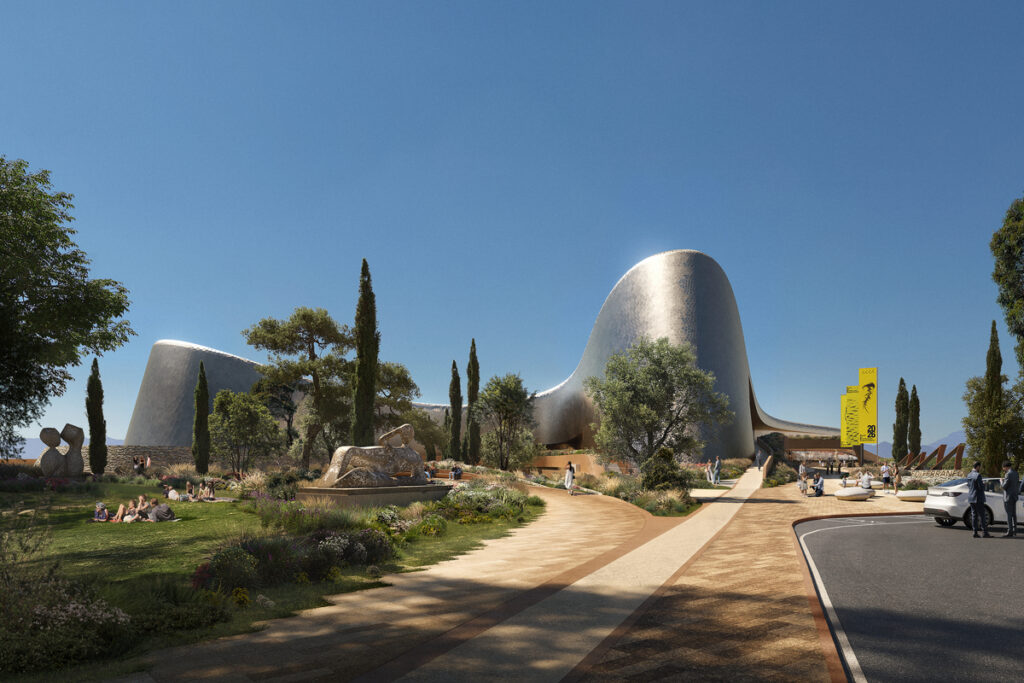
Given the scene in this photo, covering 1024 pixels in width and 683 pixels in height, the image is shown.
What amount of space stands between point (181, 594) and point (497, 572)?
465cm

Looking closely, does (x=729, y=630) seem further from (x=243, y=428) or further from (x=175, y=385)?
(x=175, y=385)

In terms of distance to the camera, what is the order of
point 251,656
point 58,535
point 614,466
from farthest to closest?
point 614,466 → point 58,535 → point 251,656

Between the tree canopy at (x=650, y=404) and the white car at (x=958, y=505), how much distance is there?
41.7 feet

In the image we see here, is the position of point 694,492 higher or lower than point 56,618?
lower

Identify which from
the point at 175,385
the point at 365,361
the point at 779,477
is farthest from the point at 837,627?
the point at 175,385

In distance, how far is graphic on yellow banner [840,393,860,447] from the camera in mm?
41938

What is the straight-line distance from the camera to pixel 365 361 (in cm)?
2917

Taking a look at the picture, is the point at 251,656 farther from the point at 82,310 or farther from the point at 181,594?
the point at 82,310

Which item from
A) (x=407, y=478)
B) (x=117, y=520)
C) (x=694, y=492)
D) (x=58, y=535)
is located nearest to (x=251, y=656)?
(x=58, y=535)

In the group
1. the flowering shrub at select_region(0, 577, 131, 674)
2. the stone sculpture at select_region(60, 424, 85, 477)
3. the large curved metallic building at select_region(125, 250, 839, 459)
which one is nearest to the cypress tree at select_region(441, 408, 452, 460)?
the large curved metallic building at select_region(125, 250, 839, 459)

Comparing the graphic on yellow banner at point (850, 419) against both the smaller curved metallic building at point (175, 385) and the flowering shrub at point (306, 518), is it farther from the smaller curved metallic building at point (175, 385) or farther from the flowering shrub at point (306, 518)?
the smaller curved metallic building at point (175, 385)

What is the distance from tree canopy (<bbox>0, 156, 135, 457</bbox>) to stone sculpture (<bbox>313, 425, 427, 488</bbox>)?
8656 millimetres

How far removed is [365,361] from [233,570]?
2151 cm

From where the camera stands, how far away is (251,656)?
550 centimetres
